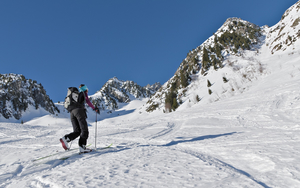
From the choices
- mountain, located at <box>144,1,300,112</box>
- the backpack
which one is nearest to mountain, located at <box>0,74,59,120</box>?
mountain, located at <box>144,1,300,112</box>

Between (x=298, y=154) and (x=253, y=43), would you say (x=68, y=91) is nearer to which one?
A: (x=298, y=154)

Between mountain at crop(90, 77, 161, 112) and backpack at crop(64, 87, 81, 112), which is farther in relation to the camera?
mountain at crop(90, 77, 161, 112)

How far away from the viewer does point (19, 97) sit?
173 ft

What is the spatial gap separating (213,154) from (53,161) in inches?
152

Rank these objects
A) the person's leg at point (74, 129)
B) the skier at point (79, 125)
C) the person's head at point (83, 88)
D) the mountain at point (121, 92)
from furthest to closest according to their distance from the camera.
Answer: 1. the mountain at point (121, 92)
2. the person's head at point (83, 88)
3. the person's leg at point (74, 129)
4. the skier at point (79, 125)

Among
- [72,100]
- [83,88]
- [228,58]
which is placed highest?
[228,58]

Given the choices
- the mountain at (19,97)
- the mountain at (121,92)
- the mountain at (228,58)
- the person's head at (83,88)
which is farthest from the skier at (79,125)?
the mountain at (121,92)

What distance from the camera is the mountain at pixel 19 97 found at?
48.2 m

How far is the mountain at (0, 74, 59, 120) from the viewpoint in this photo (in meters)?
48.2

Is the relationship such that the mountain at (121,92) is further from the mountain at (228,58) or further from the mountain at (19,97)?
the mountain at (228,58)

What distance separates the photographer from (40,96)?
202ft

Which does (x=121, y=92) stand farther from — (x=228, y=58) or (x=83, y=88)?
(x=83, y=88)

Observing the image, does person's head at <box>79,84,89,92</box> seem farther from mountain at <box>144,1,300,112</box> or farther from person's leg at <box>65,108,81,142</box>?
mountain at <box>144,1,300,112</box>

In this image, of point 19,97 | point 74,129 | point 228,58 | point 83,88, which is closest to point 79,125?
point 74,129
